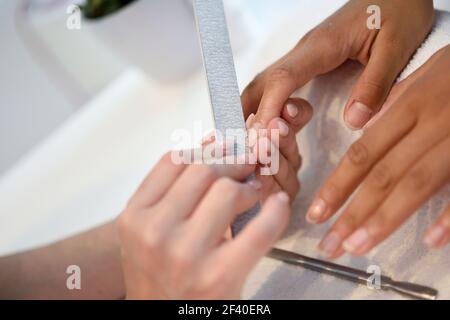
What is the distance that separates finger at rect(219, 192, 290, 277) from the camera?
255 millimetres

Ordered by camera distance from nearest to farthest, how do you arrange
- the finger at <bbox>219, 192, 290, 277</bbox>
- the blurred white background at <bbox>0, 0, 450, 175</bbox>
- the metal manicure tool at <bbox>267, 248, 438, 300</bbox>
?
the finger at <bbox>219, 192, 290, 277</bbox>, the metal manicure tool at <bbox>267, 248, 438, 300</bbox>, the blurred white background at <bbox>0, 0, 450, 175</bbox>

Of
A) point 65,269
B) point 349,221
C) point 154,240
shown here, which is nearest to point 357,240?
point 349,221

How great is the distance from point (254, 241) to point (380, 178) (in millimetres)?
101

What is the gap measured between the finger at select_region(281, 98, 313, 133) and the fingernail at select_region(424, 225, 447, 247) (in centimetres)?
17

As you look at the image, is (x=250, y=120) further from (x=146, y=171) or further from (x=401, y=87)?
(x=146, y=171)

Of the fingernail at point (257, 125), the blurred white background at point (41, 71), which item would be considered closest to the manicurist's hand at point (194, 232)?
the fingernail at point (257, 125)

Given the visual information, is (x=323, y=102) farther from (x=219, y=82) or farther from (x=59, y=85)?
(x=59, y=85)

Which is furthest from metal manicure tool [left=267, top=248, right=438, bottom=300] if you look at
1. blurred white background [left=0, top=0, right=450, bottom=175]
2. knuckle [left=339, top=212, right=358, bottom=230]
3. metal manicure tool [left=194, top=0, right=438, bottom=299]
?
blurred white background [left=0, top=0, right=450, bottom=175]

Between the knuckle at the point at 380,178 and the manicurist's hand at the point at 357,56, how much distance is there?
8 centimetres

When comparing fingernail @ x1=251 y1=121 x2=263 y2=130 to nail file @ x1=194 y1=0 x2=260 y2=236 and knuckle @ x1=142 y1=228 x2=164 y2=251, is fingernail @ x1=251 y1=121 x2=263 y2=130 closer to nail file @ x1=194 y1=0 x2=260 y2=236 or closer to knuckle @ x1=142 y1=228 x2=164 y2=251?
nail file @ x1=194 y1=0 x2=260 y2=236

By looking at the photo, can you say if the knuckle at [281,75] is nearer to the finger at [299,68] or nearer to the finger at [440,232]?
the finger at [299,68]

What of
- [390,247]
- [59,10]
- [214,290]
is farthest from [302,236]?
[59,10]

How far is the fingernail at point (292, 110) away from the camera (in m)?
0.41
